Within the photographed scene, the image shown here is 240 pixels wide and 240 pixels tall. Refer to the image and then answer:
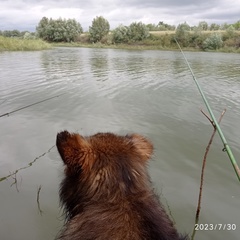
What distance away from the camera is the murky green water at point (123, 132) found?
3990 millimetres

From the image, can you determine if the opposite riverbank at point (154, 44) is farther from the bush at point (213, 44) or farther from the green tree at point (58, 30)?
the green tree at point (58, 30)

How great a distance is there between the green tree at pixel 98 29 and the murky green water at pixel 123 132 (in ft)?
264

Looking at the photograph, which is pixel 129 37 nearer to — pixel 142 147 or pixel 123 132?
pixel 123 132

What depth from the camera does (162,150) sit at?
19.9 ft

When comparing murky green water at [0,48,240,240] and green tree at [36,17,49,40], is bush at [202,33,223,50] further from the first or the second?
green tree at [36,17,49,40]

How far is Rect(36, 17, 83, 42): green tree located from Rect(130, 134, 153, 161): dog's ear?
309 ft

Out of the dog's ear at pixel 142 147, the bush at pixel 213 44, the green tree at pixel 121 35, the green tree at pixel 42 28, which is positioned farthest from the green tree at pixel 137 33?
the dog's ear at pixel 142 147

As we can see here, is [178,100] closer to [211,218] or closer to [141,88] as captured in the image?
[141,88]

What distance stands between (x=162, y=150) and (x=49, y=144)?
2719 mm

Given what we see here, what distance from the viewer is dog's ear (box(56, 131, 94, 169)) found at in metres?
1.65

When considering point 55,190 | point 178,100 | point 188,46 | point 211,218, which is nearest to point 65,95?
point 178,100

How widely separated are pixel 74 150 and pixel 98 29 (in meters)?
96.1

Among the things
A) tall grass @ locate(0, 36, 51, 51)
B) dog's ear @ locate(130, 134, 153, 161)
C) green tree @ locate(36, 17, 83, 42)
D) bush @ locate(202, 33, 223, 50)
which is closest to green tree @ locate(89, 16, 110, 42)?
green tree @ locate(36, 17, 83, 42)

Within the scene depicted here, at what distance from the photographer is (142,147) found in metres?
1.97
